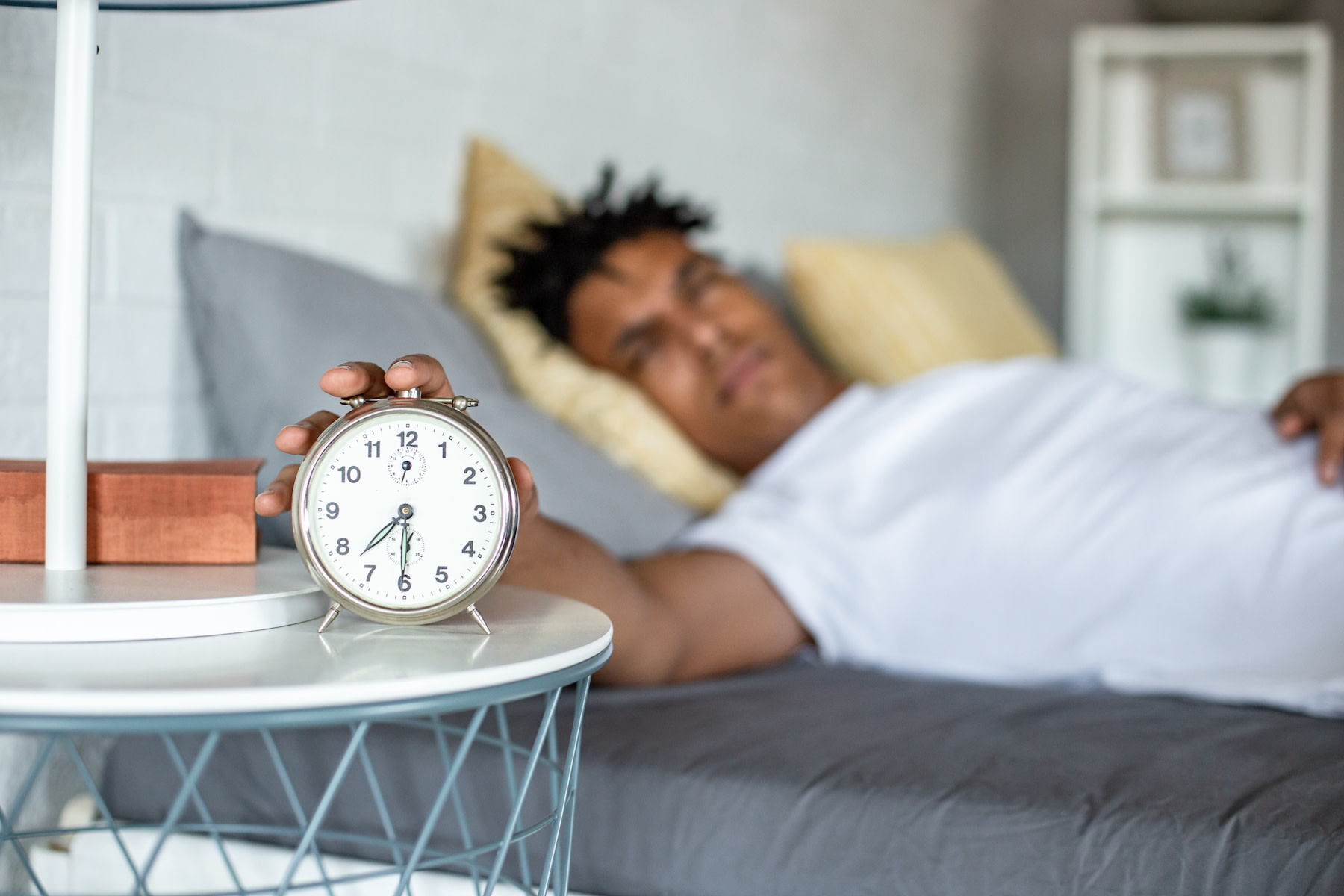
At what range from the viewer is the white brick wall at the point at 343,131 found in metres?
1.18

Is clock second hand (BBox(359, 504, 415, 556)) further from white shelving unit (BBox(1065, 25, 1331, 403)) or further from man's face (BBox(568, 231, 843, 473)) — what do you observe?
white shelving unit (BBox(1065, 25, 1331, 403))

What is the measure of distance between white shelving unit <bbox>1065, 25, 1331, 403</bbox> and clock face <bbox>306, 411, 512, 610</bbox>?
3.10 m

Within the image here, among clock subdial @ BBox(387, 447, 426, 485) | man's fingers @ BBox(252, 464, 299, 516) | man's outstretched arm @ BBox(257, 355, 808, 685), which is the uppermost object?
clock subdial @ BBox(387, 447, 426, 485)

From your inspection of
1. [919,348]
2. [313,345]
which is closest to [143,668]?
[313,345]

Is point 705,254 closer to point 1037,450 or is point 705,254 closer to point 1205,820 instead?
point 1037,450

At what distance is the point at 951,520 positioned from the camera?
144 cm

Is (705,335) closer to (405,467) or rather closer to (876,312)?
(876,312)

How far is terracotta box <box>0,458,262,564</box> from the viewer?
830 millimetres

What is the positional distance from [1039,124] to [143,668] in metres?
3.97

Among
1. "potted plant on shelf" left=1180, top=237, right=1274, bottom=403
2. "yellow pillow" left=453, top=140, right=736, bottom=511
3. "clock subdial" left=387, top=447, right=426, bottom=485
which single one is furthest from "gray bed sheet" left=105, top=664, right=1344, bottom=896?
"potted plant on shelf" left=1180, top=237, right=1274, bottom=403

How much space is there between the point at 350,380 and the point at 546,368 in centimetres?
83

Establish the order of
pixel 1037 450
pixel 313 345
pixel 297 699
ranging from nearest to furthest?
Result: pixel 297 699
pixel 313 345
pixel 1037 450

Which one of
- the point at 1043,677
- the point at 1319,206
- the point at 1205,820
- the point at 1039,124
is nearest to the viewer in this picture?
the point at 1205,820

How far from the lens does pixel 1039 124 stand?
4133mm
